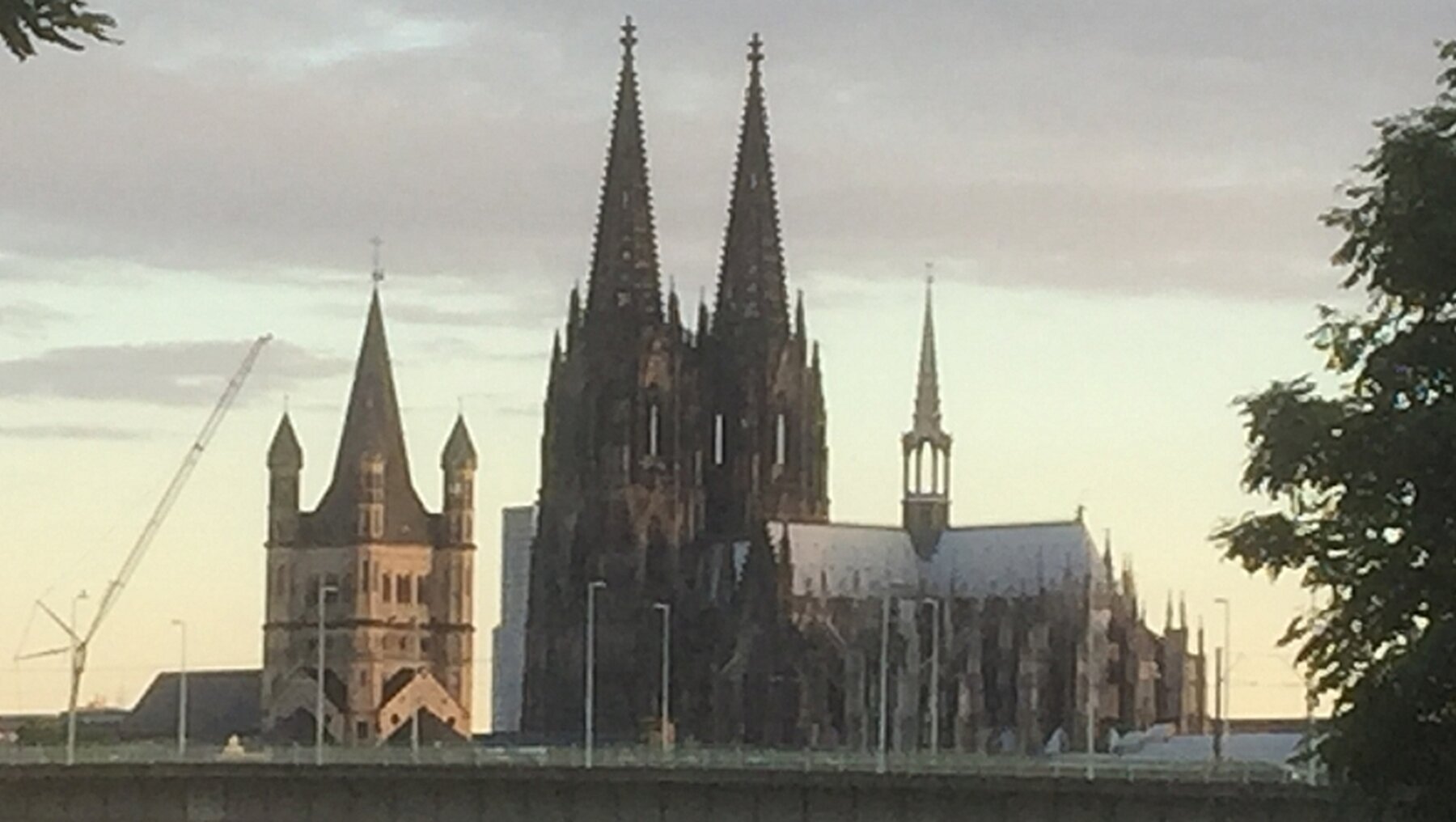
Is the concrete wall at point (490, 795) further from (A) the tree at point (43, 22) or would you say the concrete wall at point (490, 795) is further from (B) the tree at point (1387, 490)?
(A) the tree at point (43, 22)

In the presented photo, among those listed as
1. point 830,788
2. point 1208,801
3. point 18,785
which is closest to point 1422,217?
point 1208,801

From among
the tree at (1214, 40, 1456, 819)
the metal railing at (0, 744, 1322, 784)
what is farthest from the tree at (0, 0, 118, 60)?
the metal railing at (0, 744, 1322, 784)

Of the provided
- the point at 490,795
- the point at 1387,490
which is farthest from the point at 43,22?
the point at 490,795

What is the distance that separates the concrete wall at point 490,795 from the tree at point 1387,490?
61410 mm

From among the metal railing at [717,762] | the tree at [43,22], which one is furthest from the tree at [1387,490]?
the metal railing at [717,762]

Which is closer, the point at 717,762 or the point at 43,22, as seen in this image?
the point at 43,22

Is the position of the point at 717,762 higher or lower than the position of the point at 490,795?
higher

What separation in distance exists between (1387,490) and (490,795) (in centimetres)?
7167

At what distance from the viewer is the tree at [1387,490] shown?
5391cm

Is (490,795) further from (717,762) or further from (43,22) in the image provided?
(43,22)

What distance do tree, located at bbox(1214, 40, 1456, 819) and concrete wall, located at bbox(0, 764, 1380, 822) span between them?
61410 mm

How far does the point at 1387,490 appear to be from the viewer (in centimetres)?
5491

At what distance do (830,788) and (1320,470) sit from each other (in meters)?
66.4

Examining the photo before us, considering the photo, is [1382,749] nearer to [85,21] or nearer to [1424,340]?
[1424,340]
